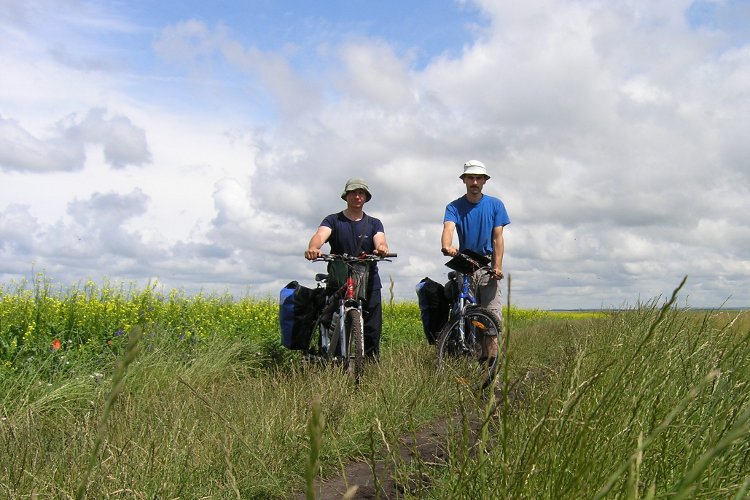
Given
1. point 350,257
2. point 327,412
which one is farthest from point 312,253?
point 327,412

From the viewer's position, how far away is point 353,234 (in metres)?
7.63

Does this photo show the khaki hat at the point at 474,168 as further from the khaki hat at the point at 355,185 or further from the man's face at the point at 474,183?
the khaki hat at the point at 355,185

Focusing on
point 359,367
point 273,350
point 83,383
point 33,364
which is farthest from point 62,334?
point 359,367

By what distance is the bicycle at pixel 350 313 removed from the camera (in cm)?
718

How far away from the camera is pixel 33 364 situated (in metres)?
7.01

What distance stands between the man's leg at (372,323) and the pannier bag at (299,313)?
1.80 feet

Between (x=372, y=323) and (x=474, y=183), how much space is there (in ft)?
6.53

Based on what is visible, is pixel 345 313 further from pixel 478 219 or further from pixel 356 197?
pixel 478 219

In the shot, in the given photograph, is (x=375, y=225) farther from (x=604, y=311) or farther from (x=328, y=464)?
(x=604, y=311)

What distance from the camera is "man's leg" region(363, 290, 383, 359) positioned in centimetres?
777

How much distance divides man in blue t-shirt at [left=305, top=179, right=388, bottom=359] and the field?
2.36 ft

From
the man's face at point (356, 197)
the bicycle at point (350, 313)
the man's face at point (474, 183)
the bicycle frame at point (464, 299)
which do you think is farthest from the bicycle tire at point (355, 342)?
the man's face at point (474, 183)

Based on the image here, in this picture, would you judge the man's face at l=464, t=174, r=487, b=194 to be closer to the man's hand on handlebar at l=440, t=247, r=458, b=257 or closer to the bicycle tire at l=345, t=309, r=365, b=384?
the man's hand on handlebar at l=440, t=247, r=458, b=257

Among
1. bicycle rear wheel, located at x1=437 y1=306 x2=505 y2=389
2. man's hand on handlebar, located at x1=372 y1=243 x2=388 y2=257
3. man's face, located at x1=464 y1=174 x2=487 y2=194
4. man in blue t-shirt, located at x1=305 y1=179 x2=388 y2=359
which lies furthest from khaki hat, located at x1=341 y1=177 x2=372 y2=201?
bicycle rear wheel, located at x1=437 y1=306 x2=505 y2=389
